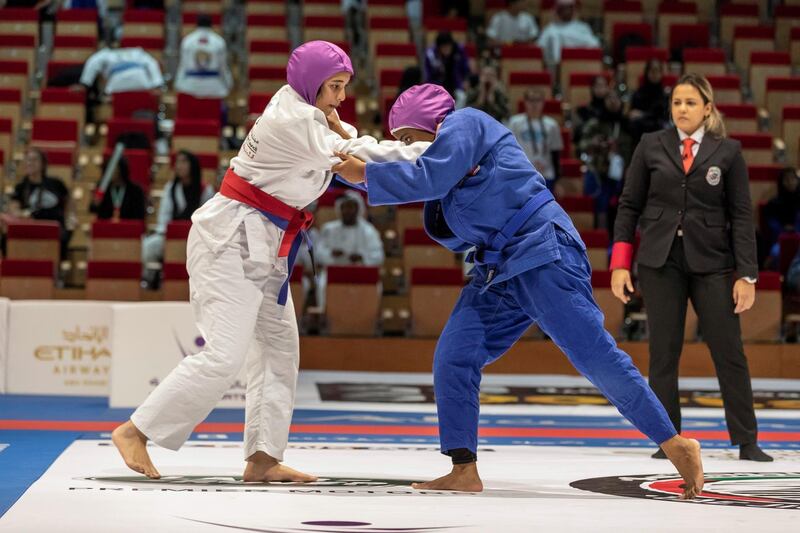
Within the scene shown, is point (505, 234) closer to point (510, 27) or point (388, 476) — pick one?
point (388, 476)

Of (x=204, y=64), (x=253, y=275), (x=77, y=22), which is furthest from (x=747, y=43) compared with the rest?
(x=253, y=275)

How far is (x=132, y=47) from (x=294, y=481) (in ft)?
31.0

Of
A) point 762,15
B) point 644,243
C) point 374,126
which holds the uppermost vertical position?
point 762,15

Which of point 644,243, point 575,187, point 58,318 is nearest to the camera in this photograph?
point 644,243

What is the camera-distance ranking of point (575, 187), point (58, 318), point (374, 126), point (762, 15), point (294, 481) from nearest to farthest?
point (294, 481)
point (58, 318)
point (575, 187)
point (374, 126)
point (762, 15)

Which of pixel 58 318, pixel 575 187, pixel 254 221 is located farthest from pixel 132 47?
pixel 254 221

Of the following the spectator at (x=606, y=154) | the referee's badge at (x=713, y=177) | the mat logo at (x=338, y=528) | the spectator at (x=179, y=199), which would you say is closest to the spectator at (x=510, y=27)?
the spectator at (x=606, y=154)

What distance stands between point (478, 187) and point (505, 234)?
183mm

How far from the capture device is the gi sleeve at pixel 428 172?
4320 millimetres

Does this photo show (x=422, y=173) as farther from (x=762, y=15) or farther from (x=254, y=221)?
(x=762, y=15)

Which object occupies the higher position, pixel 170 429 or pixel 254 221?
pixel 254 221

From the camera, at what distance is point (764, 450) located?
20.0 ft

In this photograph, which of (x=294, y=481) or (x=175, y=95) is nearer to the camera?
(x=294, y=481)

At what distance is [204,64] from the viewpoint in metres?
13.0
